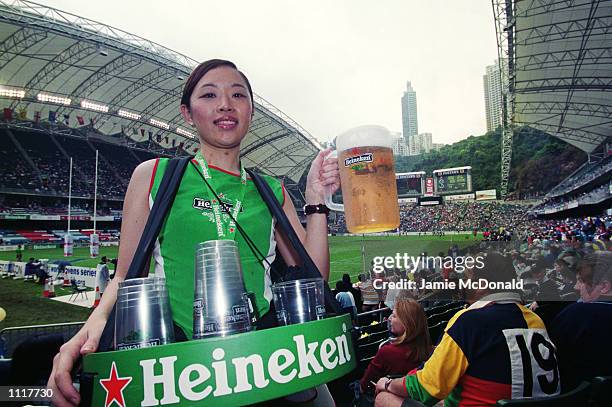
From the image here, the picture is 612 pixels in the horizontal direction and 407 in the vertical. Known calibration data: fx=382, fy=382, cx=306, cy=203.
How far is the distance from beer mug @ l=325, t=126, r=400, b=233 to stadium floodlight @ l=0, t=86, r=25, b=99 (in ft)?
102

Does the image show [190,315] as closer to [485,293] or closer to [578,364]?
[485,293]

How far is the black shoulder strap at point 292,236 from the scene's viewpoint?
0.89 meters

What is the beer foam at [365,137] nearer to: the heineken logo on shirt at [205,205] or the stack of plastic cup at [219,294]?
the heineken logo on shirt at [205,205]

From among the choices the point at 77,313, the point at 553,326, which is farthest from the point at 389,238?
the point at 77,313

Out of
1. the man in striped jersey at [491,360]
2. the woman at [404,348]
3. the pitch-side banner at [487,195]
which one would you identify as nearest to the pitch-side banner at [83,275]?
the woman at [404,348]

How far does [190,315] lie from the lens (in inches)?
36.7

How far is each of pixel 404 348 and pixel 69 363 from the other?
273 cm

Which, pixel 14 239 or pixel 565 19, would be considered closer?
pixel 565 19

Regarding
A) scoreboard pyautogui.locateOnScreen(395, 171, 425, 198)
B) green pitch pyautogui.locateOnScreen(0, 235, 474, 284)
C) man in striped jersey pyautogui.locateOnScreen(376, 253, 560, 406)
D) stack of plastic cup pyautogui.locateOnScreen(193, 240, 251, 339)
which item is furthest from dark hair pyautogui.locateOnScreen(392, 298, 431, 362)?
scoreboard pyautogui.locateOnScreen(395, 171, 425, 198)

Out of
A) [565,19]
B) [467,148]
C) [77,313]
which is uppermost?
[565,19]

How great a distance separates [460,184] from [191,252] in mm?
15973

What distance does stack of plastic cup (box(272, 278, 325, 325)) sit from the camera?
84 centimetres

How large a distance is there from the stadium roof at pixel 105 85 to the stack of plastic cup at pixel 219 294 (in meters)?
22.4

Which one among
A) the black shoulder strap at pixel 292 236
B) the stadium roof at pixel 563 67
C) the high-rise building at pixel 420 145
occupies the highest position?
the stadium roof at pixel 563 67
